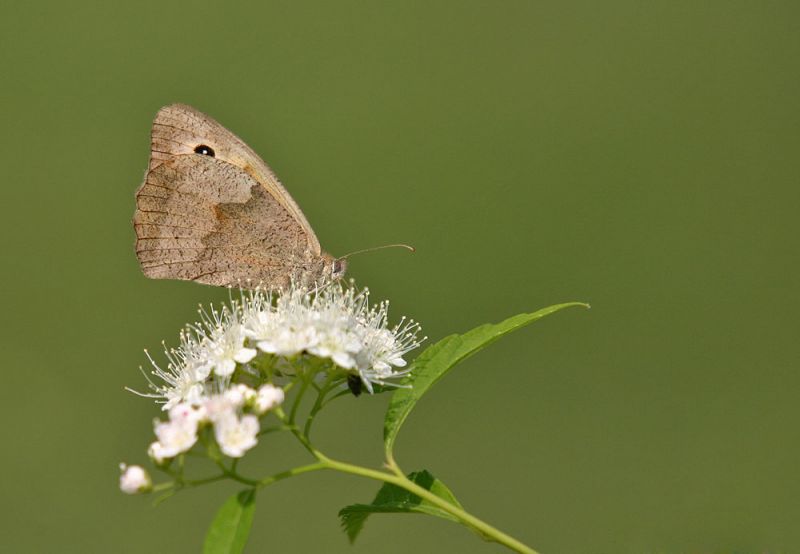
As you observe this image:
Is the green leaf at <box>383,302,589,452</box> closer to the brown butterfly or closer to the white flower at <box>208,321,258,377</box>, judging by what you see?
the white flower at <box>208,321,258,377</box>

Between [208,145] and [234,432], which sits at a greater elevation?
[208,145]

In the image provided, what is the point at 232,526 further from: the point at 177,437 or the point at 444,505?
the point at 444,505

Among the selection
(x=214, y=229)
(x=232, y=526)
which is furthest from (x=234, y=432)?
(x=214, y=229)

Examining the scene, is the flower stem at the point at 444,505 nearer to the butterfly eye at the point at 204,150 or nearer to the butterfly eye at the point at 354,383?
the butterfly eye at the point at 354,383

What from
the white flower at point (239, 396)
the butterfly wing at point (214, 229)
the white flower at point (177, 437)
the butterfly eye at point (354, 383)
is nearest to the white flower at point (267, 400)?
the white flower at point (239, 396)

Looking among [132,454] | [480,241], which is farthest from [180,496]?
[480,241]

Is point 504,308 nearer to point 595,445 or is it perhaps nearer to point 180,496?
point 595,445
